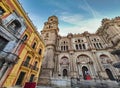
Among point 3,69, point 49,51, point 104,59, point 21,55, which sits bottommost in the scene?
point 3,69

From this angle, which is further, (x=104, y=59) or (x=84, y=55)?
(x=84, y=55)

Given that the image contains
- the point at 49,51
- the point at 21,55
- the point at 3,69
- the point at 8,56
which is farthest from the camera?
the point at 49,51

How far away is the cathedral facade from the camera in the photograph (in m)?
20.5

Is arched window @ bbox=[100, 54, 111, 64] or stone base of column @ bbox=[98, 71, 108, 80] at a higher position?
arched window @ bbox=[100, 54, 111, 64]

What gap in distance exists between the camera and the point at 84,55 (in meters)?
25.2

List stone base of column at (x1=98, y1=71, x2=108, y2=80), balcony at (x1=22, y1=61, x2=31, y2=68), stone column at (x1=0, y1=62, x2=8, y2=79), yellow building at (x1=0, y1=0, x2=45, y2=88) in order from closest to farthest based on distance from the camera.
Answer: stone column at (x1=0, y1=62, x2=8, y2=79) < yellow building at (x1=0, y1=0, x2=45, y2=88) < balcony at (x1=22, y1=61, x2=31, y2=68) < stone base of column at (x1=98, y1=71, x2=108, y2=80)

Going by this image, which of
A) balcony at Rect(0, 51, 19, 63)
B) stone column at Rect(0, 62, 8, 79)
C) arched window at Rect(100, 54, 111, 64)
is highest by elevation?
arched window at Rect(100, 54, 111, 64)

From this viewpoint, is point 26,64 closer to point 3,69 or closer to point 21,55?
point 21,55

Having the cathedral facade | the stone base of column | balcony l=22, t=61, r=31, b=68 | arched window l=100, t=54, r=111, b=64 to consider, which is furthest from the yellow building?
arched window l=100, t=54, r=111, b=64

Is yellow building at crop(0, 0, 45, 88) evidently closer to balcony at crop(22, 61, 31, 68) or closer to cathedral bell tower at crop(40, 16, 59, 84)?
balcony at crop(22, 61, 31, 68)

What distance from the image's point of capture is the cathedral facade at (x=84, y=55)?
20473 mm

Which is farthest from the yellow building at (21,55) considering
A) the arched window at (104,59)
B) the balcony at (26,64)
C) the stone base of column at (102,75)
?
the arched window at (104,59)

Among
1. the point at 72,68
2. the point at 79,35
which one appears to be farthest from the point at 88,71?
the point at 79,35

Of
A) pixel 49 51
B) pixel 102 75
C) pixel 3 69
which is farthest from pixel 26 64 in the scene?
pixel 102 75
